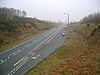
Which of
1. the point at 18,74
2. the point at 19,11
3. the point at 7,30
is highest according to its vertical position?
the point at 19,11

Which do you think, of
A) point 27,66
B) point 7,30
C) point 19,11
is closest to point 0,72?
point 27,66

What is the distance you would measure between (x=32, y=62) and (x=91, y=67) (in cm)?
933

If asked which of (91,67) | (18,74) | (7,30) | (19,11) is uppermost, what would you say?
(19,11)

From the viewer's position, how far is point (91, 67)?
439 inches

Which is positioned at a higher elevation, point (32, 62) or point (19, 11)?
point (19, 11)

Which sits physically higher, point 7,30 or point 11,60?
point 7,30

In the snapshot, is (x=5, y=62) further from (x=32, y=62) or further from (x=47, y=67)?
(x=47, y=67)

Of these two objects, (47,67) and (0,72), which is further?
(47,67)

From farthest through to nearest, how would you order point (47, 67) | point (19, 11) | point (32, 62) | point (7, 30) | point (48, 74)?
point (19, 11) → point (7, 30) → point (32, 62) → point (47, 67) → point (48, 74)

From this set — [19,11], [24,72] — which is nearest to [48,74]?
[24,72]

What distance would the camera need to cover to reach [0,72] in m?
13.9

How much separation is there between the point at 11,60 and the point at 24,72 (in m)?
4.99

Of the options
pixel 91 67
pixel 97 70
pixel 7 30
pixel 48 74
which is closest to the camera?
pixel 97 70

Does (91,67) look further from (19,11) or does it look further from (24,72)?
(19,11)
